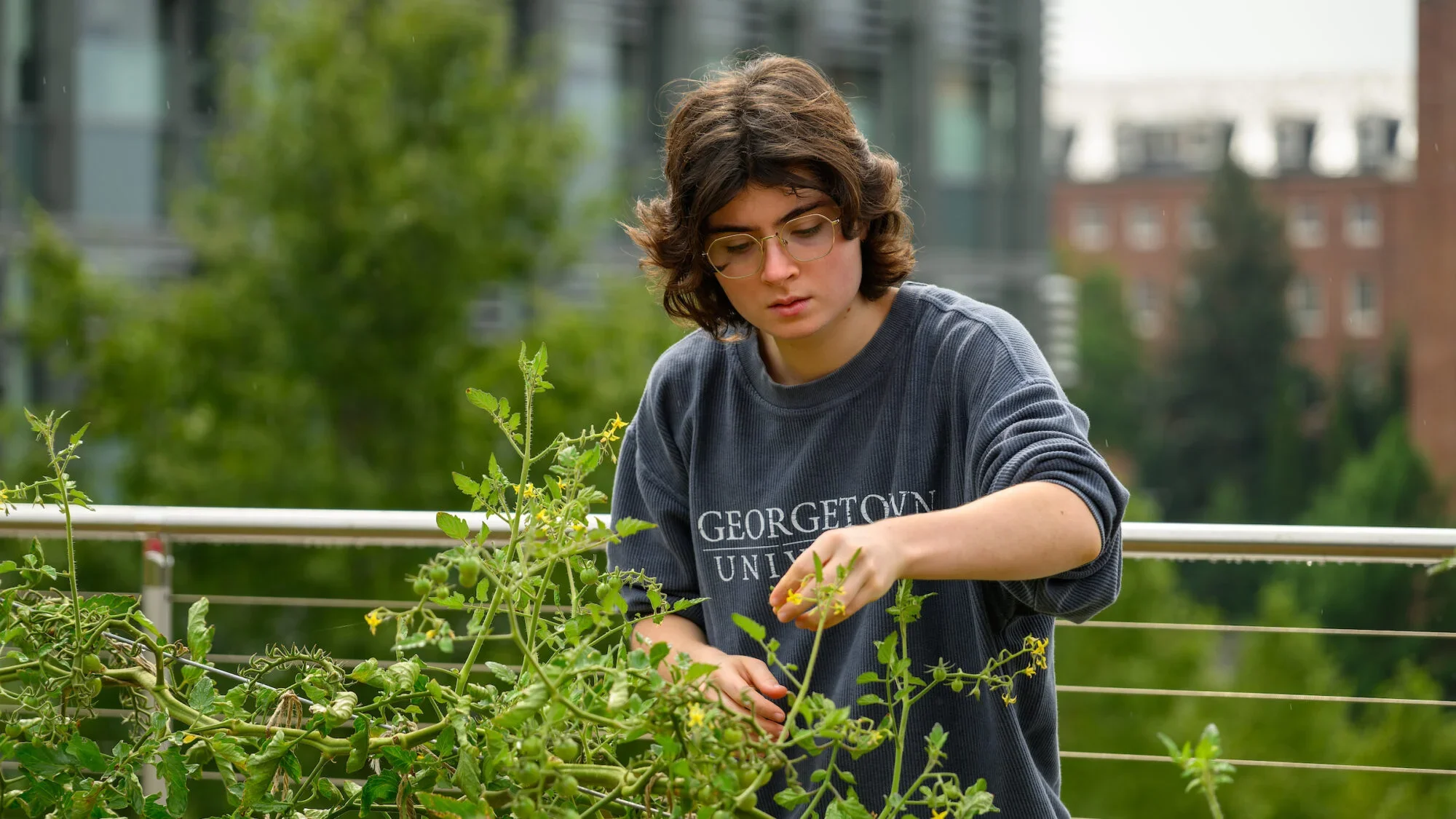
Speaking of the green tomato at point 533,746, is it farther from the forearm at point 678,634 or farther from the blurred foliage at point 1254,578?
the blurred foliage at point 1254,578

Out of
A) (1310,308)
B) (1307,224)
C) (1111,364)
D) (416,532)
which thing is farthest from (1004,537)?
(1310,308)

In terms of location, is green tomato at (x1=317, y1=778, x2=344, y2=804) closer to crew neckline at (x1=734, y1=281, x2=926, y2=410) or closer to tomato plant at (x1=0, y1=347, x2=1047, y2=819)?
tomato plant at (x1=0, y1=347, x2=1047, y2=819)

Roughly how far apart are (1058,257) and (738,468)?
6704 centimetres

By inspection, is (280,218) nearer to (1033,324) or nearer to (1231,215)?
(1033,324)

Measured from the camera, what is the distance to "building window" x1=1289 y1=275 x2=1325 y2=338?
66438mm

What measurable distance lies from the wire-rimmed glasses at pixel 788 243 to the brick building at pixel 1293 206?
173ft

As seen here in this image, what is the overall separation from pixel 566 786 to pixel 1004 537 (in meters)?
0.42

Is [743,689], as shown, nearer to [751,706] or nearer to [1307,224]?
[751,706]

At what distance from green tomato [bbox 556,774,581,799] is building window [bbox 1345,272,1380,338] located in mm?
69319

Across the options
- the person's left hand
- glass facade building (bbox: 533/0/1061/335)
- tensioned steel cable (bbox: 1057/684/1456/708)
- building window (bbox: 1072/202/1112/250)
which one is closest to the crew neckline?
the person's left hand

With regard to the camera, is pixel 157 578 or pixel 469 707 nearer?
pixel 469 707

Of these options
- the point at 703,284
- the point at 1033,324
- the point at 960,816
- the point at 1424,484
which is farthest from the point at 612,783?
the point at 1424,484

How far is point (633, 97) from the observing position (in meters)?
18.6

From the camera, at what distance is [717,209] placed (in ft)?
5.18
